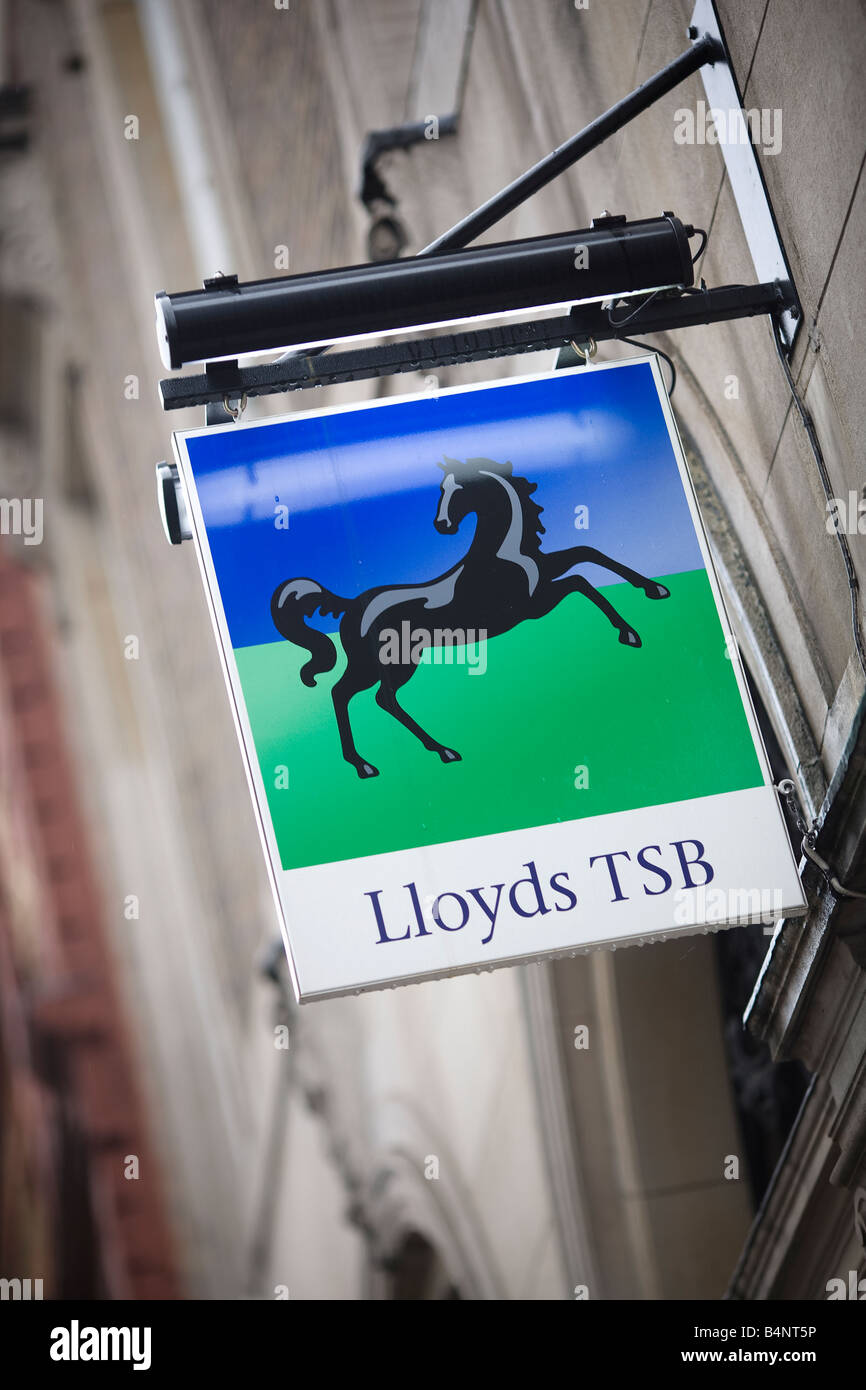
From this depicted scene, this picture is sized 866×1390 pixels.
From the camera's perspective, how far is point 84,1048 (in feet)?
75.8

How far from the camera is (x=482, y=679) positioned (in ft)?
10.3

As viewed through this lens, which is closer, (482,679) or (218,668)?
(482,679)

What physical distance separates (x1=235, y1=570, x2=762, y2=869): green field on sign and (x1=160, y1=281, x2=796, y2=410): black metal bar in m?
0.57

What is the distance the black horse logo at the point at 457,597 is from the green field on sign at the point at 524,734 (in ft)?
0.07

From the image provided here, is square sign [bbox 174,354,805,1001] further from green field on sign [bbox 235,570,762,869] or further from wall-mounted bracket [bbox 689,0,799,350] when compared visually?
wall-mounted bracket [bbox 689,0,799,350]

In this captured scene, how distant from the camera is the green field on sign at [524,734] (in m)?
3.07

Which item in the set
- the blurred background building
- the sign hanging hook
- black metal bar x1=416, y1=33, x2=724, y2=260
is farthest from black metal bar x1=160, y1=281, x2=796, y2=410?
black metal bar x1=416, y1=33, x2=724, y2=260

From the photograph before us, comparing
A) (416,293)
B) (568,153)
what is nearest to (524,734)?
(416,293)

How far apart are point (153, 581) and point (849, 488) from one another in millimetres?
9784

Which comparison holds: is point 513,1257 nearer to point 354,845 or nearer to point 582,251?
point 354,845

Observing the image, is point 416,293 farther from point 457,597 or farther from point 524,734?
point 524,734

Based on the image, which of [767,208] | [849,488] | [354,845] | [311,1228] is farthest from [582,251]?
[311,1228]

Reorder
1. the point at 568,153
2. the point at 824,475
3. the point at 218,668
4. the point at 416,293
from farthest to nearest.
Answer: the point at 218,668 → the point at 568,153 → the point at 824,475 → the point at 416,293

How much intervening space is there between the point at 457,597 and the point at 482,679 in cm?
19
